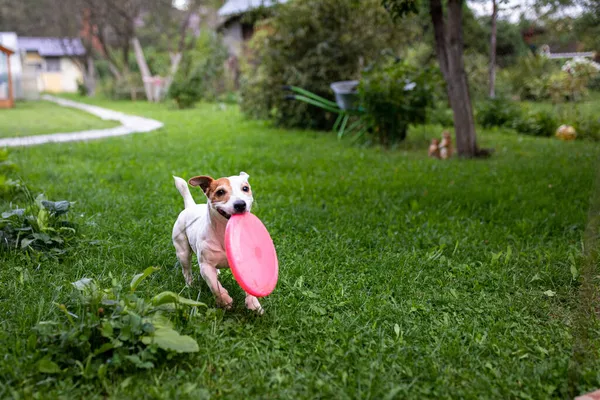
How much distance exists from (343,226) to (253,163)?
2839mm

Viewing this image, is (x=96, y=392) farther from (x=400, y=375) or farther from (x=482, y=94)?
(x=482, y=94)

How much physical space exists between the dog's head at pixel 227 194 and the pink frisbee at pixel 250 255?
0.05 meters

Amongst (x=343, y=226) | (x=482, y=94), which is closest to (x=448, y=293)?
(x=343, y=226)

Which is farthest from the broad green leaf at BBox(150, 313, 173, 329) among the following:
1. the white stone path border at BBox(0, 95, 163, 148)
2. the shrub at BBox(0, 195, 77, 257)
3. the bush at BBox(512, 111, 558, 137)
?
the bush at BBox(512, 111, 558, 137)

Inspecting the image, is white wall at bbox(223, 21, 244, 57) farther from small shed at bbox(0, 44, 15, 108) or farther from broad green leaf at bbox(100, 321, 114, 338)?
broad green leaf at bbox(100, 321, 114, 338)

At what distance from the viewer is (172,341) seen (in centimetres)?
216

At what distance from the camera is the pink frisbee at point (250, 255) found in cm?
242

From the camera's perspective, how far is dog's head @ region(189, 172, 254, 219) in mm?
2531

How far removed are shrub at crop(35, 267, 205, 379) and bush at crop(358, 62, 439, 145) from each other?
6277 millimetres

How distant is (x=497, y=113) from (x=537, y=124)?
99cm

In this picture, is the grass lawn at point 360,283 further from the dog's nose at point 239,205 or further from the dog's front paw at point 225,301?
the dog's nose at point 239,205

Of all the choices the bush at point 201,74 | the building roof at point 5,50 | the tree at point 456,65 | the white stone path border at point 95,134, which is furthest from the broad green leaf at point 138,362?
the building roof at point 5,50

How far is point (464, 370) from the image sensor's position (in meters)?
2.23

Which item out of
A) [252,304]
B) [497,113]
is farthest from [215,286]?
[497,113]
